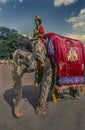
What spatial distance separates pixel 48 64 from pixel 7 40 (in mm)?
67743

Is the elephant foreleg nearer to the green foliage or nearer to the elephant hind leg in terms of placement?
the elephant hind leg

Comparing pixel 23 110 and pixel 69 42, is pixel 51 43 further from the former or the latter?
pixel 23 110

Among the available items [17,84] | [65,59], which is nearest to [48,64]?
[65,59]

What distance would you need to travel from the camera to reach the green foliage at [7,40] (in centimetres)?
6900

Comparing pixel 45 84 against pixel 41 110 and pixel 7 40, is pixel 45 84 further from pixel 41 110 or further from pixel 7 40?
pixel 7 40

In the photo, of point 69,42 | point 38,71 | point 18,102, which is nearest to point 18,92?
point 18,102

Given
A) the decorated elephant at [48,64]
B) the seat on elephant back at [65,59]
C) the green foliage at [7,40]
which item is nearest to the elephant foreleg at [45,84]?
the decorated elephant at [48,64]

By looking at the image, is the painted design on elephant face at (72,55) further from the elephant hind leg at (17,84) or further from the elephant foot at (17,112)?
the elephant foot at (17,112)

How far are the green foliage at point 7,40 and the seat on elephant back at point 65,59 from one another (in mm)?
55625

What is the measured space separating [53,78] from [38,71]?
1.43ft

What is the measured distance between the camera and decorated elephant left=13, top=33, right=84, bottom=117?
685 cm

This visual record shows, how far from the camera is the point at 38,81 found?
25.8 ft

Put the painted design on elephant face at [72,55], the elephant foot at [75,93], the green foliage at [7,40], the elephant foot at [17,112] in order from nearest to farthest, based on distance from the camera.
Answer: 1. the elephant foot at [17,112]
2. the painted design on elephant face at [72,55]
3. the elephant foot at [75,93]
4. the green foliage at [7,40]

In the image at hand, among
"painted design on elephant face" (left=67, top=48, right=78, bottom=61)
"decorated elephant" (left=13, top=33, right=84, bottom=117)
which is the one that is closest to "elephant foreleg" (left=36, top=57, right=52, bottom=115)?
"decorated elephant" (left=13, top=33, right=84, bottom=117)
